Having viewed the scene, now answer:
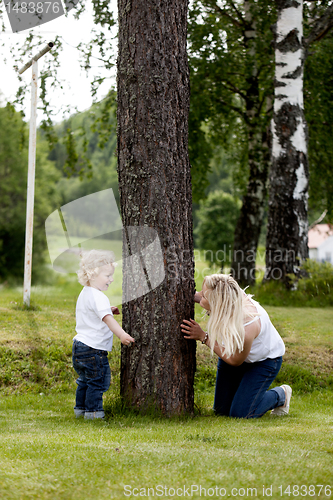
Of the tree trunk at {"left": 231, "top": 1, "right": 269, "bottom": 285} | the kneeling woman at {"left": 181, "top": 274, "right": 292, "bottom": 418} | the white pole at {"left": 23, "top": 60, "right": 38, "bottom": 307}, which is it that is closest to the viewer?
the kneeling woman at {"left": 181, "top": 274, "right": 292, "bottom": 418}

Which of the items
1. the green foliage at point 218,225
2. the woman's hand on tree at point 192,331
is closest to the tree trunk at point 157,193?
the woman's hand on tree at point 192,331

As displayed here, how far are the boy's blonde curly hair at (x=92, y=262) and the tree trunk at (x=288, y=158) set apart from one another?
560 centimetres

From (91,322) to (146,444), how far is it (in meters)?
1.25

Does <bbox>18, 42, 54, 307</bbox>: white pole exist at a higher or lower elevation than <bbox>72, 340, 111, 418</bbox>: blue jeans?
higher

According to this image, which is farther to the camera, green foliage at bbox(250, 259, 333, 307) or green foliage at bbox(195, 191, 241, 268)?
green foliage at bbox(195, 191, 241, 268)

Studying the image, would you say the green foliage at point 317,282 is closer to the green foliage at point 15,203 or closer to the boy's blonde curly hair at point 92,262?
the boy's blonde curly hair at point 92,262

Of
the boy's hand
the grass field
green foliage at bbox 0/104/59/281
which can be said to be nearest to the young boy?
the boy's hand

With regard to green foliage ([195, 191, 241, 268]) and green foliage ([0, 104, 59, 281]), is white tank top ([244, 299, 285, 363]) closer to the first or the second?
green foliage ([0, 104, 59, 281])

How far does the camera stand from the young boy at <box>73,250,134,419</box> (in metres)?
3.76

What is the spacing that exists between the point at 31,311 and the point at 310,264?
484cm

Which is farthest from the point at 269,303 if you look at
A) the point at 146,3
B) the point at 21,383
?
the point at 146,3

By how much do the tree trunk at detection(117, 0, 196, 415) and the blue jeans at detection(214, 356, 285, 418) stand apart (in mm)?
504

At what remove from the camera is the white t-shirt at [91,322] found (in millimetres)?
3750

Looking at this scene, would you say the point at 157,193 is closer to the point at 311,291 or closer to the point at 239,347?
the point at 239,347
